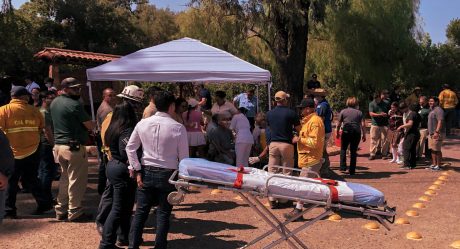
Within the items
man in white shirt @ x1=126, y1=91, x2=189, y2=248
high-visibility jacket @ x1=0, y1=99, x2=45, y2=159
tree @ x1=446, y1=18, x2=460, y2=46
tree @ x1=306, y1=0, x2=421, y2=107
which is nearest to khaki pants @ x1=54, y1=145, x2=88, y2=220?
high-visibility jacket @ x1=0, y1=99, x2=45, y2=159

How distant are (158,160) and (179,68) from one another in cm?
392

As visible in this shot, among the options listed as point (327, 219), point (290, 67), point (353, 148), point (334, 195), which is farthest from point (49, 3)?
point (334, 195)

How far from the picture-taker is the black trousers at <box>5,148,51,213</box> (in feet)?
19.6

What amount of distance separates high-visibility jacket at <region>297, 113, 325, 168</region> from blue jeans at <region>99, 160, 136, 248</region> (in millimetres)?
2611

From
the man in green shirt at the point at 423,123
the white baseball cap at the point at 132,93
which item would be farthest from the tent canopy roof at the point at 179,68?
the man in green shirt at the point at 423,123

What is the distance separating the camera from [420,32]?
2091cm

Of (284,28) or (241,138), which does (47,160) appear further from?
(284,28)

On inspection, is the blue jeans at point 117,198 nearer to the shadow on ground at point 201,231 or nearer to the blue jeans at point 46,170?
the shadow on ground at point 201,231

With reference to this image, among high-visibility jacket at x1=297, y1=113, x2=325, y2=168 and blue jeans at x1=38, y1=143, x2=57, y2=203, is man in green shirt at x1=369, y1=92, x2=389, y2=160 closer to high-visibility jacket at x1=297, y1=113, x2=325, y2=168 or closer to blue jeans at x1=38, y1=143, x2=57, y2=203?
high-visibility jacket at x1=297, y1=113, x2=325, y2=168

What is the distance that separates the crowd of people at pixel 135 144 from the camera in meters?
4.43

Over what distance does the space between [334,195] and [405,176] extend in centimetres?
655

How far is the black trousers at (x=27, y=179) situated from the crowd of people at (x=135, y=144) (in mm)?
13

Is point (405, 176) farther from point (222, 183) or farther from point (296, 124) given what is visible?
point (222, 183)

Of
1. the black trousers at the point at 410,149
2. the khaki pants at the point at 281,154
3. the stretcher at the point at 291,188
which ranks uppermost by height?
the stretcher at the point at 291,188
